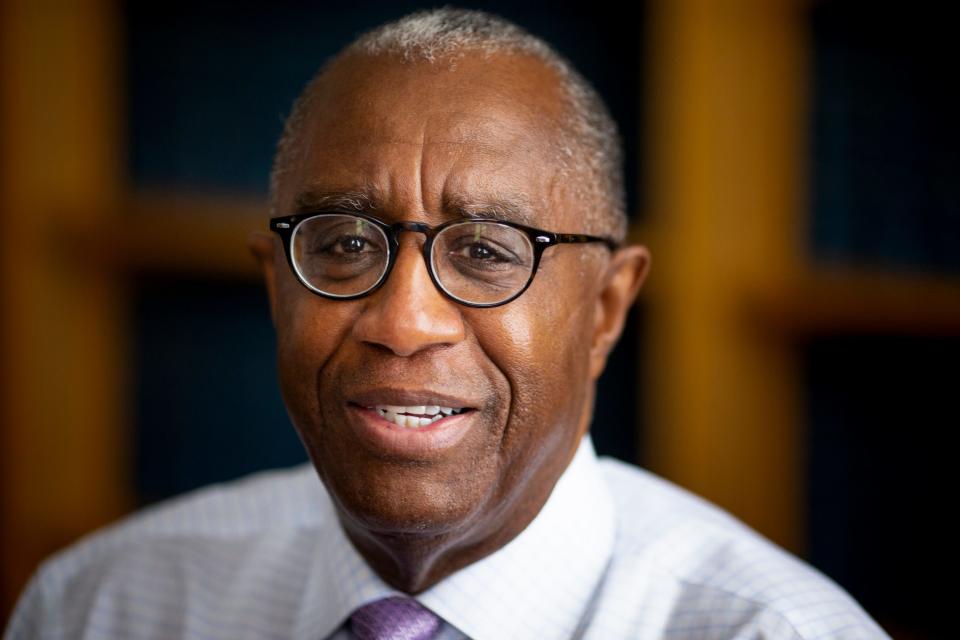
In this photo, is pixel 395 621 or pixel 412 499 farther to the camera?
pixel 395 621

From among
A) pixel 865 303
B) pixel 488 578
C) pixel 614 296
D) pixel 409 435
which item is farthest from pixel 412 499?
pixel 865 303

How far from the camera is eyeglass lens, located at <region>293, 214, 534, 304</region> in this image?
97 cm

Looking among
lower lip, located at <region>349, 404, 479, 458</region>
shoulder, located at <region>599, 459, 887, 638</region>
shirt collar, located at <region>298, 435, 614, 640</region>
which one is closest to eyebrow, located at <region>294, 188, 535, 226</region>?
lower lip, located at <region>349, 404, 479, 458</region>

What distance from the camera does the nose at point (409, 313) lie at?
928mm

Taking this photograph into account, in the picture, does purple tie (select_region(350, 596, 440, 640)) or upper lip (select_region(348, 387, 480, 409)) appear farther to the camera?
purple tie (select_region(350, 596, 440, 640))

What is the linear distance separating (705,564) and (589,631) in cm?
16

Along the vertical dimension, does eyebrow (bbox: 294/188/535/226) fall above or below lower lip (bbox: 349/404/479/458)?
above

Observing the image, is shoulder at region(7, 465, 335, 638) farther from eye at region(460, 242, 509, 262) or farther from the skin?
eye at region(460, 242, 509, 262)

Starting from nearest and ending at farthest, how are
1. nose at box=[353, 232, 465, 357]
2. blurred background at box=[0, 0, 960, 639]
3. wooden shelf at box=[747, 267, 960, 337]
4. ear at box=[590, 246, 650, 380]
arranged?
1. nose at box=[353, 232, 465, 357]
2. ear at box=[590, 246, 650, 380]
3. wooden shelf at box=[747, 267, 960, 337]
4. blurred background at box=[0, 0, 960, 639]

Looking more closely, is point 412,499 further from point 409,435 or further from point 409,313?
point 409,313

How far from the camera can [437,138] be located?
970mm

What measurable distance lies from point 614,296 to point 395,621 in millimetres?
459

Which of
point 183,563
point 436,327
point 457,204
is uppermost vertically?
point 457,204

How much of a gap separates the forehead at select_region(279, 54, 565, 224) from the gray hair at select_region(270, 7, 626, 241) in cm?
2
